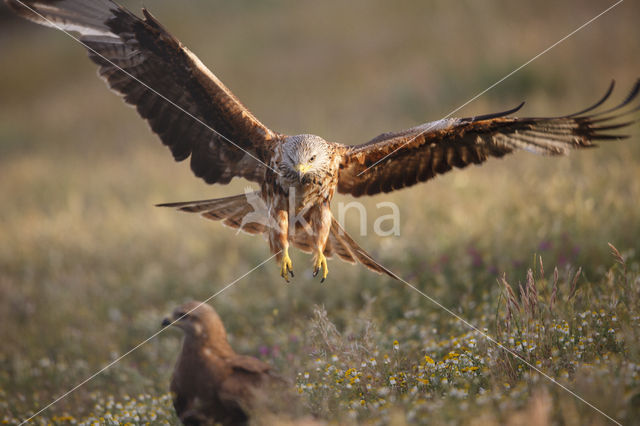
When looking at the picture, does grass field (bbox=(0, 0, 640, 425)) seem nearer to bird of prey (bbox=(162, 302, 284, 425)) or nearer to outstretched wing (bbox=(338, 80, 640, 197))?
bird of prey (bbox=(162, 302, 284, 425))

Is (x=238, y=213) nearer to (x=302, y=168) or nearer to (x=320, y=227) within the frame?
(x=320, y=227)

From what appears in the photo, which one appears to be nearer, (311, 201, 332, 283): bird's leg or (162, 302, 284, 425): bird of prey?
(162, 302, 284, 425): bird of prey

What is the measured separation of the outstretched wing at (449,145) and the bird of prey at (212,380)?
187 centimetres

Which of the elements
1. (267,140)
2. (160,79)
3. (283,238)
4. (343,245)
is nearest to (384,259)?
(343,245)

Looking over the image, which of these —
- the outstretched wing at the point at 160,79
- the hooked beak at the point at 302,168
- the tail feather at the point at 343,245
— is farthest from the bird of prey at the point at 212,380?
the outstretched wing at the point at 160,79

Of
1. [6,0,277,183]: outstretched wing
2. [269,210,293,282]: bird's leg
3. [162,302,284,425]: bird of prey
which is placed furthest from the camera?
[269,210,293,282]: bird's leg

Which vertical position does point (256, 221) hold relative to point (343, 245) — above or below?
above

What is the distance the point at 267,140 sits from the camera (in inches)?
177

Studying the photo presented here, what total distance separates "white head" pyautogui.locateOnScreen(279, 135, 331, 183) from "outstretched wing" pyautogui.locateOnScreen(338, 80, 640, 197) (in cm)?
28

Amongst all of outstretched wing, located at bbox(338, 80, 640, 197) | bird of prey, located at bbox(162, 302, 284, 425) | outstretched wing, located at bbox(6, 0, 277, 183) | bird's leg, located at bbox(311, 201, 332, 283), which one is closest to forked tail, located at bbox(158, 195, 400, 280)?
bird's leg, located at bbox(311, 201, 332, 283)

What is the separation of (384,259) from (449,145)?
71.0 inches

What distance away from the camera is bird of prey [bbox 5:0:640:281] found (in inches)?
169

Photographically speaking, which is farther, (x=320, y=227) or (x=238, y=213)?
(x=238, y=213)

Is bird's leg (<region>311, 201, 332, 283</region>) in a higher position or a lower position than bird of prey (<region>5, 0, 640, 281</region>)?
lower
